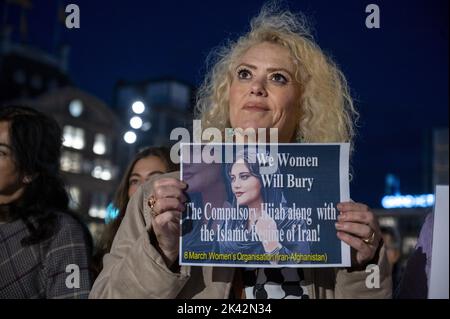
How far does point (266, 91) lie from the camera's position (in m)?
1.42

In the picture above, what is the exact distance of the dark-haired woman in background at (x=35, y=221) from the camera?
1.51 metres

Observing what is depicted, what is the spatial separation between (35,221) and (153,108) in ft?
2.07

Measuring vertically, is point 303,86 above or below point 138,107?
below

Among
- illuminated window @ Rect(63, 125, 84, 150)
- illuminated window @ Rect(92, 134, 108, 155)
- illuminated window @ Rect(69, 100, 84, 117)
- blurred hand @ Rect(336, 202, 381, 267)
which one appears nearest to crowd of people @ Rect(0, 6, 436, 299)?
A: blurred hand @ Rect(336, 202, 381, 267)

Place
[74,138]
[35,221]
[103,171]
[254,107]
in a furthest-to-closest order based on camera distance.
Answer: [103,171]
[74,138]
[35,221]
[254,107]

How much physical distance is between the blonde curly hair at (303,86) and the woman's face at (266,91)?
22mm

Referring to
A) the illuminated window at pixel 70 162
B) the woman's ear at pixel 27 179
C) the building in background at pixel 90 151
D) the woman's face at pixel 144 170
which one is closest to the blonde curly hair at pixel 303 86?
the woman's face at pixel 144 170

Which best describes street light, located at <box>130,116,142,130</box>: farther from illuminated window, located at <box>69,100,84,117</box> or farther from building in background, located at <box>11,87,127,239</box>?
illuminated window, located at <box>69,100,84,117</box>

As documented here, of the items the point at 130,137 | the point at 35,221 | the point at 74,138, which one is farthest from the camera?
the point at 74,138

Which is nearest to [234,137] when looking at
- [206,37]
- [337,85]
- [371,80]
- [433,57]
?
[337,85]

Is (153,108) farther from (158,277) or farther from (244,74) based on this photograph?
(158,277)

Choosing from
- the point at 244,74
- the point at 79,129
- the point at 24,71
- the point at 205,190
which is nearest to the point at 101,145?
the point at 79,129

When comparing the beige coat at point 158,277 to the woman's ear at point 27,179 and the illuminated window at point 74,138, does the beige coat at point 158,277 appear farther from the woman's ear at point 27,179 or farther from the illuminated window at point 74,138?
the illuminated window at point 74,138
